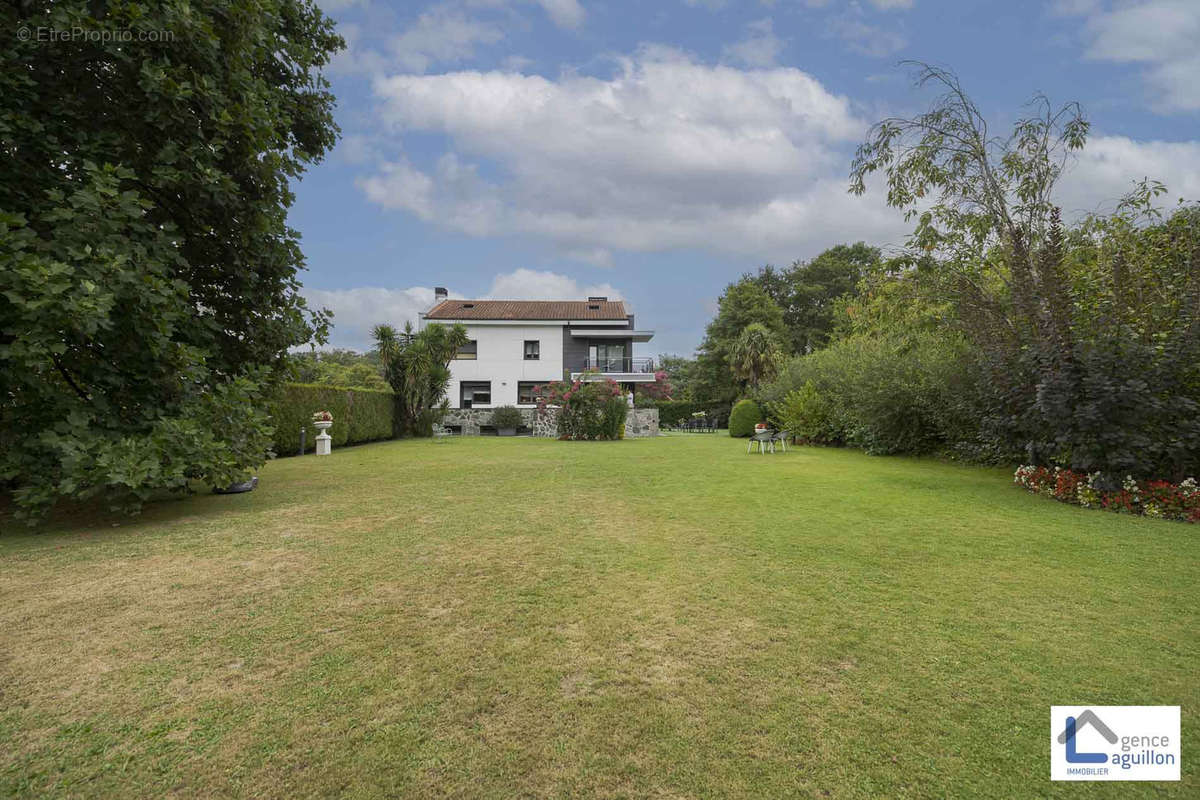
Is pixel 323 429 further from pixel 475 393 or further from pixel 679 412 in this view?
pixel 679 412

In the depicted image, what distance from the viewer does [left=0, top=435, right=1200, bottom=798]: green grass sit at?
6.27ft

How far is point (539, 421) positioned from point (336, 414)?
375 inches

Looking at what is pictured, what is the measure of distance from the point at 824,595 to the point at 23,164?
8140 mm

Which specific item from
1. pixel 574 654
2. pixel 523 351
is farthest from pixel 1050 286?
pixel 523 351

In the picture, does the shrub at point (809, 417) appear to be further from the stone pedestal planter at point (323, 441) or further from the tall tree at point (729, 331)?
the tall tree at point (729, 331)

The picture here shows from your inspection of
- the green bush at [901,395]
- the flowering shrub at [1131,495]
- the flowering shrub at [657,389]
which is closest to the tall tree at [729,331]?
the flowering shrub at [657,389]

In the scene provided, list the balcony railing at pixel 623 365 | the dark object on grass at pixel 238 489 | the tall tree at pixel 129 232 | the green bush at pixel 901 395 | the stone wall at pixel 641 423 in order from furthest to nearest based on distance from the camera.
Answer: the balcony railing at pixel 623 365 → the stone wall at pixel 641 423 → the green bush at pixel 901 395 → the dark object on grass at pixel 238 489 → the tall tree at pixel 129 232

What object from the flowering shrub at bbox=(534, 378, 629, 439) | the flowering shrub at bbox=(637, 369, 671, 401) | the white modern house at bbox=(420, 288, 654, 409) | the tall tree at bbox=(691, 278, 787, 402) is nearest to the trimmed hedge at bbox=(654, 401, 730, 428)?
the flowering shrub at bbox=(637, 369, 671, 401)

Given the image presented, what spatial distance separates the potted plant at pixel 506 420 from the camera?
25.6 m

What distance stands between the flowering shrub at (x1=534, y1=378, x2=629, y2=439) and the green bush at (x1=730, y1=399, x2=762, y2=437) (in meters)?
6.20

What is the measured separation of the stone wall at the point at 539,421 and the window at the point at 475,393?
4967 millimetres

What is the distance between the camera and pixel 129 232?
18.0ft

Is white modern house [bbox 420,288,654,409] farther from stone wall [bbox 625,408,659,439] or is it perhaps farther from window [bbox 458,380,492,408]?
stone wall [bbox 625,408,659,439]

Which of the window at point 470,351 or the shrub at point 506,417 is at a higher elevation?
the window at point 470,351
